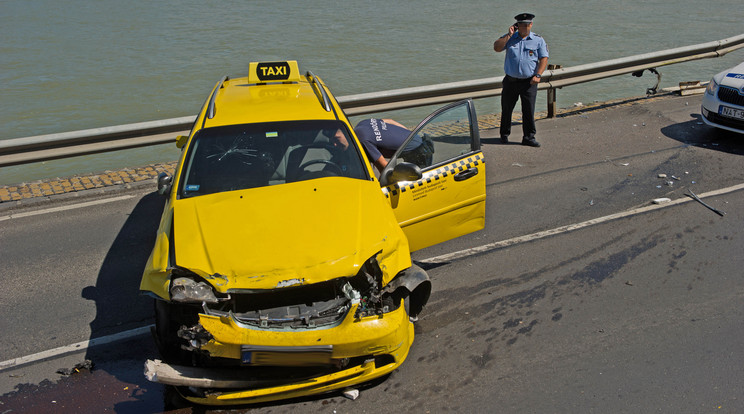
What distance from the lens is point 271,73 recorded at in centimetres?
693

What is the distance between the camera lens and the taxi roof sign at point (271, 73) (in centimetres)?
691

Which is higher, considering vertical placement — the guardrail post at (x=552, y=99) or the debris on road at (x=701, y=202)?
the guardrail post at (x=552, y=99)

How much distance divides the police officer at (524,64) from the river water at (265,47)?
4273mm

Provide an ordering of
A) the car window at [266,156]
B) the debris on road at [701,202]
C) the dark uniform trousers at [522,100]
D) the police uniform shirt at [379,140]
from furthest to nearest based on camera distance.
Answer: the dark uniform trousers at [522,100]
the debris on road at [701,202]
the police uniform shirt at [379,140]
the car window at [266,156]

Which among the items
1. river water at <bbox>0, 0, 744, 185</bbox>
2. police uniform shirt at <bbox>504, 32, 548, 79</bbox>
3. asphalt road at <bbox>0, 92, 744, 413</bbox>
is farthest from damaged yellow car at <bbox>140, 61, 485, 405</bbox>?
river water at <bbox>0, 0, 744, 185</bbox>

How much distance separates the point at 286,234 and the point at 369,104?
6.34m

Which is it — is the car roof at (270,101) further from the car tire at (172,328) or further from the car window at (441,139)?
the car tire at (172,328)

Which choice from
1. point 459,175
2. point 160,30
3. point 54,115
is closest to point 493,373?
point 459,175

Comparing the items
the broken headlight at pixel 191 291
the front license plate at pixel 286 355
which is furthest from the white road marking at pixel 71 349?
the front license plate at pixel 286 355

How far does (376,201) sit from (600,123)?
7.82 metres

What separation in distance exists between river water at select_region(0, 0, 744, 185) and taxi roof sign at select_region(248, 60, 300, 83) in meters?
5.55

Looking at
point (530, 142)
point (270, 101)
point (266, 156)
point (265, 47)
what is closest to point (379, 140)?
point (270, 101)

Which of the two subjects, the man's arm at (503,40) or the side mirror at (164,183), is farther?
the man's arm at (503,40)

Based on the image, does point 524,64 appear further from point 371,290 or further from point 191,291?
point 191,291
